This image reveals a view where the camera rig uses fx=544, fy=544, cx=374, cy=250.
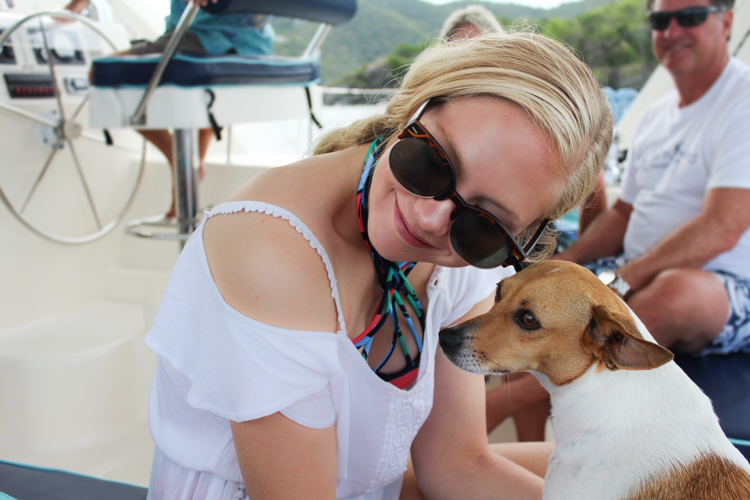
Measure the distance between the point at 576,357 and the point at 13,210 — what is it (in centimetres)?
191

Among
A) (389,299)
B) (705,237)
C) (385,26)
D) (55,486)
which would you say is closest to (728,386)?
(705,237)

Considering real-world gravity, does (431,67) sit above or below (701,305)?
above

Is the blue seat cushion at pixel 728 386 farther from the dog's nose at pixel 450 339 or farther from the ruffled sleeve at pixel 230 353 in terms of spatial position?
the ruffled sleeve at pixel 230 353

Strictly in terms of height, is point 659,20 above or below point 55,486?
above

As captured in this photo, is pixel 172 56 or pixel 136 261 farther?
pixel 136 261

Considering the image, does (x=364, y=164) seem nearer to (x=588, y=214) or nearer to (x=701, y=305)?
(x=701, y=305)

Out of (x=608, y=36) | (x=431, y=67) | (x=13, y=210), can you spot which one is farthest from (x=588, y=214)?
(x=608, y=36)

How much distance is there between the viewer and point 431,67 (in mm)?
863

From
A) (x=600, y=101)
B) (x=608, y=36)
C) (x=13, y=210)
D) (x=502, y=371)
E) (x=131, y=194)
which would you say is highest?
(x=600, y=101)

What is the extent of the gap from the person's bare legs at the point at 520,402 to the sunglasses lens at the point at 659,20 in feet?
4.97

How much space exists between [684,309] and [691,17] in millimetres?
1206

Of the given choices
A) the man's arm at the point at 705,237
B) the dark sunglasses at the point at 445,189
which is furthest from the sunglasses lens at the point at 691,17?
the dark sunglasses at the point at 445,189

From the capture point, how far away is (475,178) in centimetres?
73

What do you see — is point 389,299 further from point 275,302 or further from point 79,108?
point 79,108
